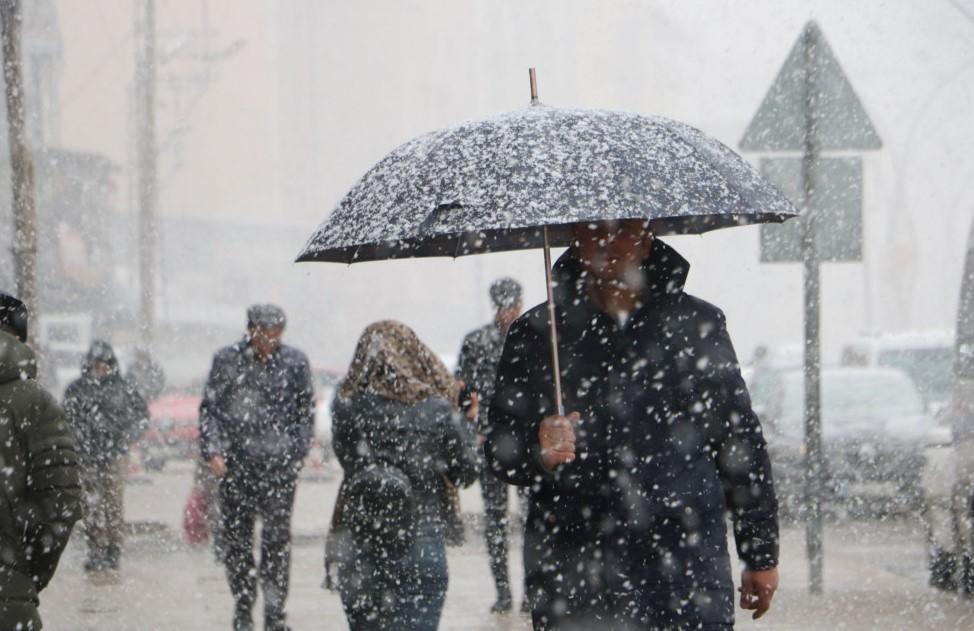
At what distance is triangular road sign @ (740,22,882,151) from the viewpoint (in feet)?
31.9

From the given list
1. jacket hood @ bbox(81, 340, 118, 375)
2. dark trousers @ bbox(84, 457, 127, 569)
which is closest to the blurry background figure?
jacket hood @ bbox(81, 340, 118, 375)

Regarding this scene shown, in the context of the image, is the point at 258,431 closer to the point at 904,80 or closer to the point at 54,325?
the point at 54,325

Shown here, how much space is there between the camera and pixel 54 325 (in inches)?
1401

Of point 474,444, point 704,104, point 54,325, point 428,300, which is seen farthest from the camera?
point 704,104

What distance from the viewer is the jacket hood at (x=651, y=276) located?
13.2 ft

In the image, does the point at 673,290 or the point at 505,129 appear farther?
the point at 505,129

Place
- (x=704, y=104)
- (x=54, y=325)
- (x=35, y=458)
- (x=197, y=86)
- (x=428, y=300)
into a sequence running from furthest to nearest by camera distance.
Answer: (x=704, y=104) < (x=428, y=300) < (x=197, y=86) < (x=54, y=325) < (x=35, y=458)

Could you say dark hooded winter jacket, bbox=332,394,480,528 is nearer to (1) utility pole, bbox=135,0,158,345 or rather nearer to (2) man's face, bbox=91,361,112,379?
(2) man's face, bbox=91,361,112,379

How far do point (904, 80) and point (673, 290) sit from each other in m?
64.6

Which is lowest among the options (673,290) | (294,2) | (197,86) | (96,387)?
A: (96,387)

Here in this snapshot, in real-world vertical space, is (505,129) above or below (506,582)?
above

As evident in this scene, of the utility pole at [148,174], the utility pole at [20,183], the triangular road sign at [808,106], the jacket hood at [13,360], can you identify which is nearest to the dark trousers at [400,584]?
the jacket hood at [13,360]

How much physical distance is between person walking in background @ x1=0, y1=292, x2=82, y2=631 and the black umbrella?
2.98ft

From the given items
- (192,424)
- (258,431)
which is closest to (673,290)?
(258,431)
